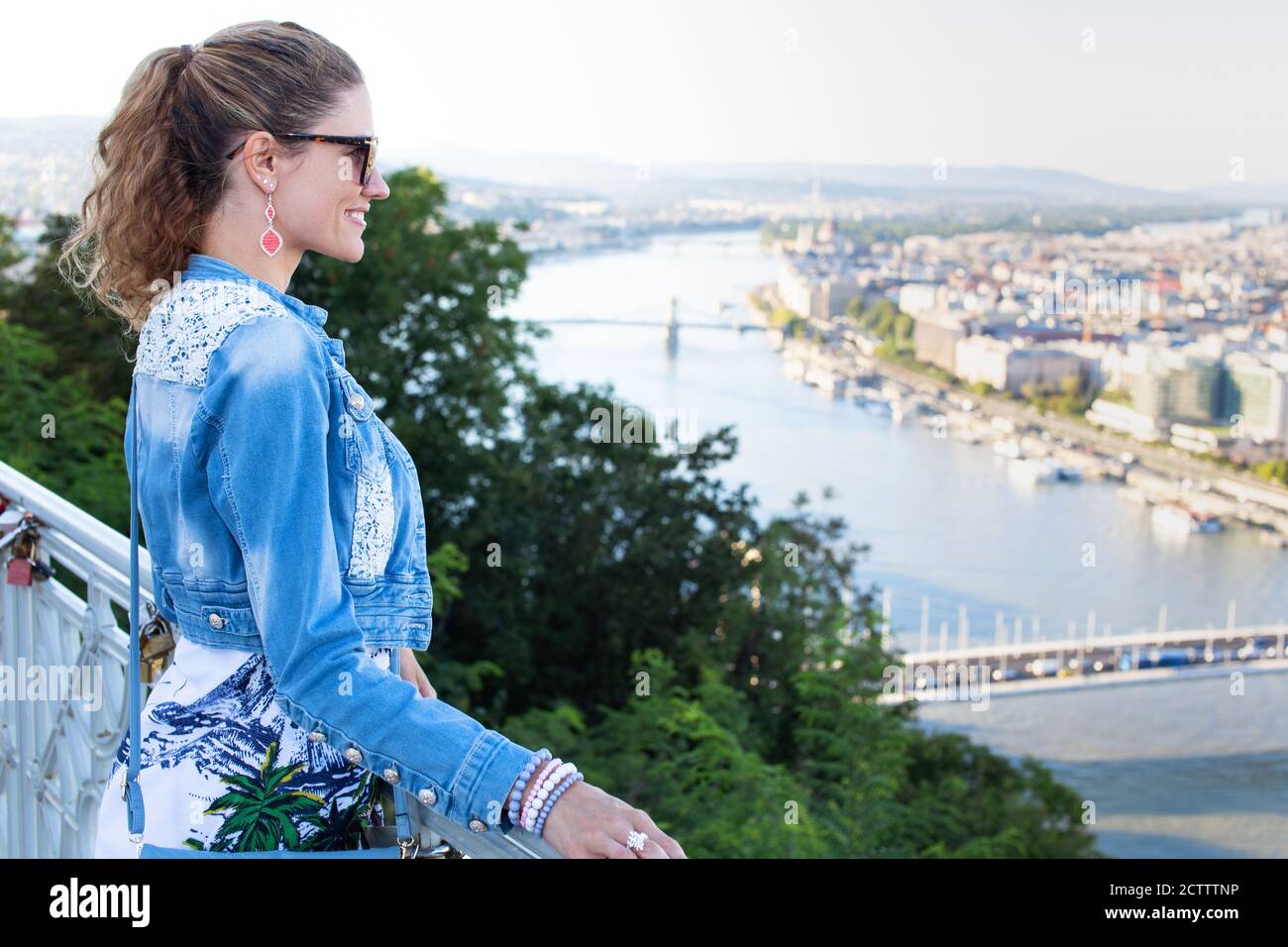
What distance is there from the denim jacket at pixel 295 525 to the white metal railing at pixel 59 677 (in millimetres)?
320

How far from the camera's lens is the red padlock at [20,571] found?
4.86 ft

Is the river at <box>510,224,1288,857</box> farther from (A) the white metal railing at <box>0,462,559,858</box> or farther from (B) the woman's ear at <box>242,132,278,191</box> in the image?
(B) the woman's ear at <box>242,132,278,191</box>

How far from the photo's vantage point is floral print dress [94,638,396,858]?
2.67 ft

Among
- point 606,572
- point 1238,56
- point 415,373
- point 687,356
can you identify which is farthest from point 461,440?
point 1238,56

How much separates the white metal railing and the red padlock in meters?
0.01

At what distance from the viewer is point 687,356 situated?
3506 cm

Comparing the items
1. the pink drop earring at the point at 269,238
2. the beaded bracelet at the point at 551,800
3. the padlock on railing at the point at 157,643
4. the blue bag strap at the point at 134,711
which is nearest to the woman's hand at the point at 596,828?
the beaded bracelet at the point at 551,800

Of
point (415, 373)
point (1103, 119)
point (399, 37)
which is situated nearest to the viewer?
point (415, 373)
